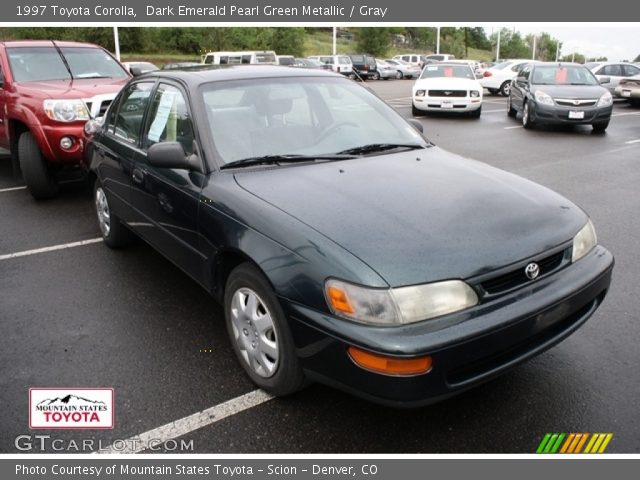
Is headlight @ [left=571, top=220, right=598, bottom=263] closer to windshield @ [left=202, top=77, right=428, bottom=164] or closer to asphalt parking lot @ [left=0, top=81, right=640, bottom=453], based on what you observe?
asphalt parking lot @ [left=0, top=81, right=640, bottom=453]

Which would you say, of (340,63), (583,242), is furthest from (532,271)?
(340,63)

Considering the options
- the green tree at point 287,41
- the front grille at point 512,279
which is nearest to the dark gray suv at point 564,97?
the front grille at point 512,279

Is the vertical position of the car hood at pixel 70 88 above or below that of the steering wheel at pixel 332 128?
above

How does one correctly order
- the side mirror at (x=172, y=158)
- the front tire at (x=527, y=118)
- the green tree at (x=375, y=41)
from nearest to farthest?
the side mirror at (x=172, y=158), the front tire at (x=527, y=118), the green tree at (x=375, y=41)

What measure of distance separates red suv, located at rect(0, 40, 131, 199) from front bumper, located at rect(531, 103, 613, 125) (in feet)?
27.6

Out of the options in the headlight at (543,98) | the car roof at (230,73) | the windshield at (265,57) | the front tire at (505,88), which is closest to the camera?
the car roof at (230,73)

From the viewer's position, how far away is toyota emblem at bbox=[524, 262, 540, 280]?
256 centimetres

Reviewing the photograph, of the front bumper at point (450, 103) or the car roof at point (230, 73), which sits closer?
the car roof at point (230, 73)

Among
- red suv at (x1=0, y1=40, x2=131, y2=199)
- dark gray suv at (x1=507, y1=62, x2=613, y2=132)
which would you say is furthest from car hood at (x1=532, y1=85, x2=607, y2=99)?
red suv at (x1=0, y1=40, x2=131, y2=199)

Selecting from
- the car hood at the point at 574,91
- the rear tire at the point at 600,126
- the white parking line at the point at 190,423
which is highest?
the car hood at the point at 574,91

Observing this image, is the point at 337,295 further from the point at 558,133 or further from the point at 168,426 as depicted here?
the point at 558,133

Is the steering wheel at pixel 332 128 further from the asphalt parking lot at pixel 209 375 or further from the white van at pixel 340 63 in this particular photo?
the white van at pixel 340 63

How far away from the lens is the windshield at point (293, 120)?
340cm

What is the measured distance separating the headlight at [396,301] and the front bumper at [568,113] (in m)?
10.8
